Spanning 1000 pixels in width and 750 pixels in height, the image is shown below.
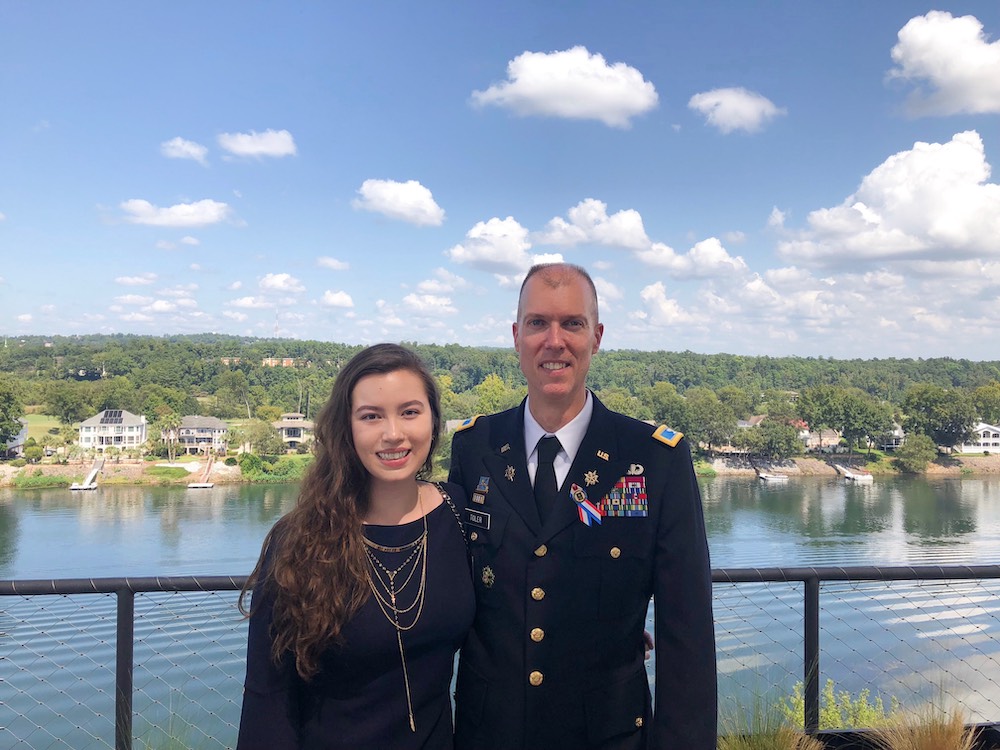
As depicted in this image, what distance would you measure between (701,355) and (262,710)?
98229 millimetres

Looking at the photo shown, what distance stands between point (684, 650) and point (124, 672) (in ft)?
5.42

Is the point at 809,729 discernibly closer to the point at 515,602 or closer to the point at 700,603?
the point at 700,603

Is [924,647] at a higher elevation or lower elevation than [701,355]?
lower

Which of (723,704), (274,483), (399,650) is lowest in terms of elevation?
(274,483)

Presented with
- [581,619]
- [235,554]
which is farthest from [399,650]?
[235,554]

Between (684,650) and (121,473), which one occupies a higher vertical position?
(684,650)

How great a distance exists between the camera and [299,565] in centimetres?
141

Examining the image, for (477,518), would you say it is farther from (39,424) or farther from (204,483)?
(39,424)

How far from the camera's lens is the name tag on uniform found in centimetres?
161

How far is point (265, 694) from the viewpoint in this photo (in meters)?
1.40

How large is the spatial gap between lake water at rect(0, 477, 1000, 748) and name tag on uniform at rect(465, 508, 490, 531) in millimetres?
1454

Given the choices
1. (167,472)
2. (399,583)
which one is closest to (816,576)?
(399,583)

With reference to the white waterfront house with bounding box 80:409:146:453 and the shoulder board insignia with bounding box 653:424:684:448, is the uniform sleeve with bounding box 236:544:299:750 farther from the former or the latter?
the white waterfront house with bounding box 80:409:146:453

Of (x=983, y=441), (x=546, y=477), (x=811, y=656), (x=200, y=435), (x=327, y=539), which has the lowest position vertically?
(x=983, y=441)
